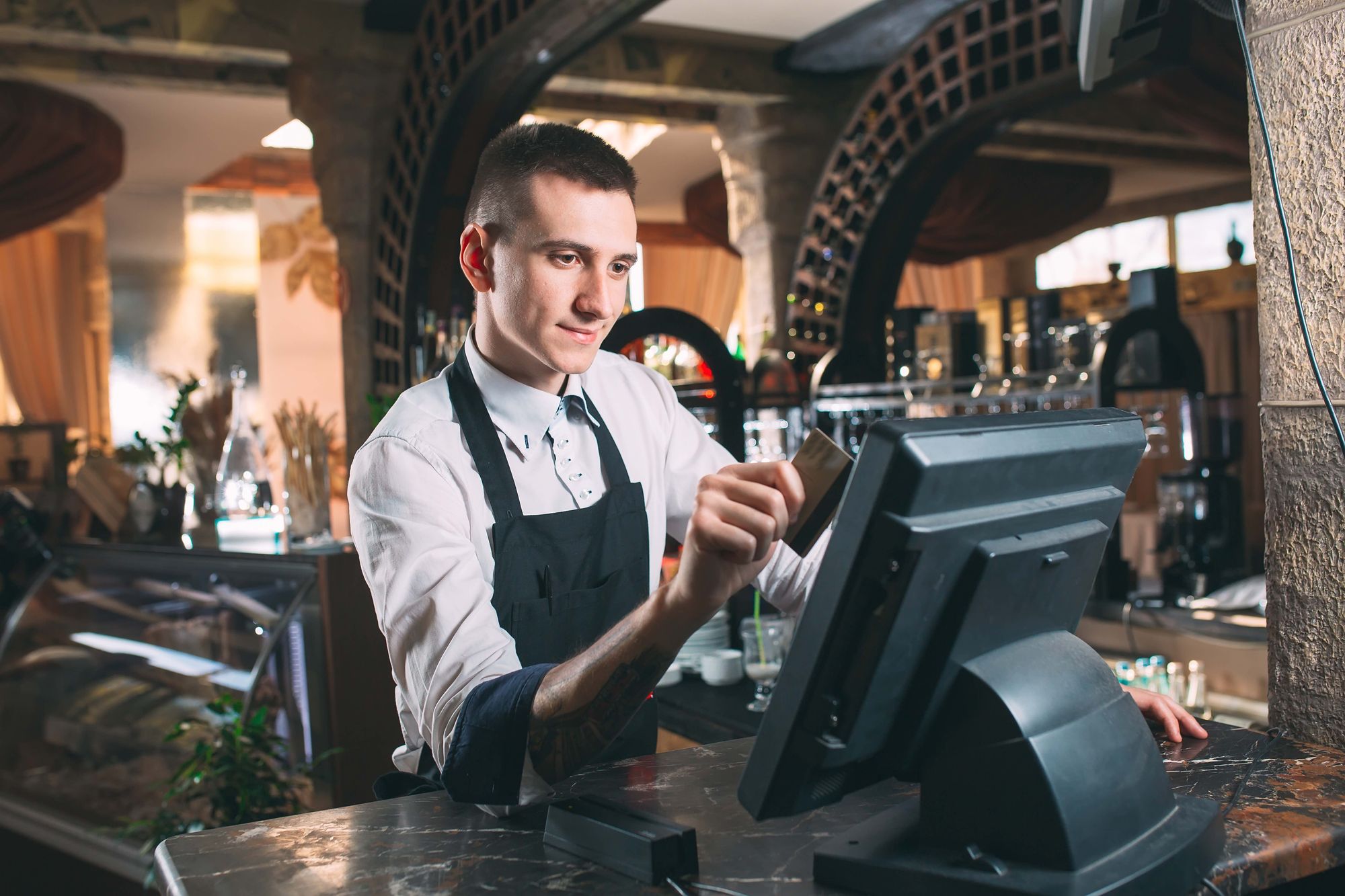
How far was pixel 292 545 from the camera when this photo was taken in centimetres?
332

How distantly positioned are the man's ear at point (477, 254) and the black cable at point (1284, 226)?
3.22 feet

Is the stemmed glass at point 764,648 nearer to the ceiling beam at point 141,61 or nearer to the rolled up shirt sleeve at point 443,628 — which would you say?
the rolled up shirt sleeve at point 443,628

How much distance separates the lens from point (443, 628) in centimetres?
135

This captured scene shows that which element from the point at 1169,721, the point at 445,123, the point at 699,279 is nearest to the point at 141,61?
the point at 445,123

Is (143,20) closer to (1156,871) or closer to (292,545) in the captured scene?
(292,545)

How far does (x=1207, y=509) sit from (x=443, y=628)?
11.2ft

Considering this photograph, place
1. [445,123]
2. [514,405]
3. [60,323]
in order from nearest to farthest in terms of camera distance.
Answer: [514,405]
[445,123]
[60,323]

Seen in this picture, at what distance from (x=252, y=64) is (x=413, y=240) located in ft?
5.11

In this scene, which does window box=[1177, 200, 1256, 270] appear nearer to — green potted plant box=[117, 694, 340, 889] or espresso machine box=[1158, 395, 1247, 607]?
espresso machine box=[1158, 395, 1247, 607]

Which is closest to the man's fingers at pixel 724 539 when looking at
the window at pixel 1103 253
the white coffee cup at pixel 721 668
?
the white coffee cup at pixel 721 668

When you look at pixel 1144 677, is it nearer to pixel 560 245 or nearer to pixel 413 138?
pixel 560 245

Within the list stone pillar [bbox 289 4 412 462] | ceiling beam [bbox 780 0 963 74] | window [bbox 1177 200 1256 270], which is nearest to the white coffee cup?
stone pillar [bbox 289 4 412 462]

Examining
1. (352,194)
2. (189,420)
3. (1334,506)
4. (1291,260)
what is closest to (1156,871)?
(1334,506)

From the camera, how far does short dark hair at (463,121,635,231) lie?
4.95ft
